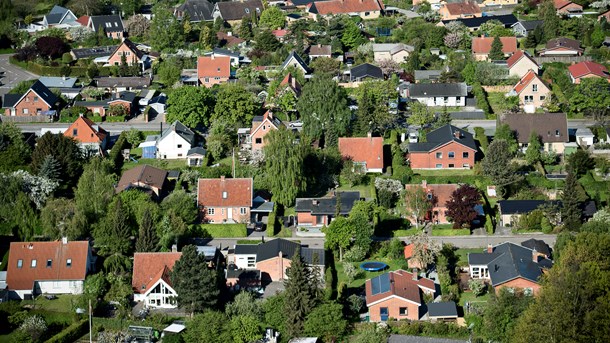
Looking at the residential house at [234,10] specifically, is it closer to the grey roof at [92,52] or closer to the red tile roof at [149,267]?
the grey roof at [92,52]

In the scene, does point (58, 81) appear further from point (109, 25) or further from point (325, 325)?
point (325, 325)

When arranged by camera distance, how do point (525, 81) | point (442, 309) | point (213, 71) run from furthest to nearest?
point (213, 71)
point (525, 81)
point (442, 309)

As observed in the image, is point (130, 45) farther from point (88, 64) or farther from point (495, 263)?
point (495, 263)

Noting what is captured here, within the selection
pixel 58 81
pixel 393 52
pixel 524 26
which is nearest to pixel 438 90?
pixel 393 52

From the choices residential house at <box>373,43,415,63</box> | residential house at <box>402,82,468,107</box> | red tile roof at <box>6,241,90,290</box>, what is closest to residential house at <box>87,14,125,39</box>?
residential house at <box>373,43,415,63</box>

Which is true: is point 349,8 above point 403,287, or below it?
above

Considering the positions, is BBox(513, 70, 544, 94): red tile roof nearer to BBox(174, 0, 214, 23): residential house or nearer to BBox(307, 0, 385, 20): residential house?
BBox(307, 0, 385, 20): residential house
